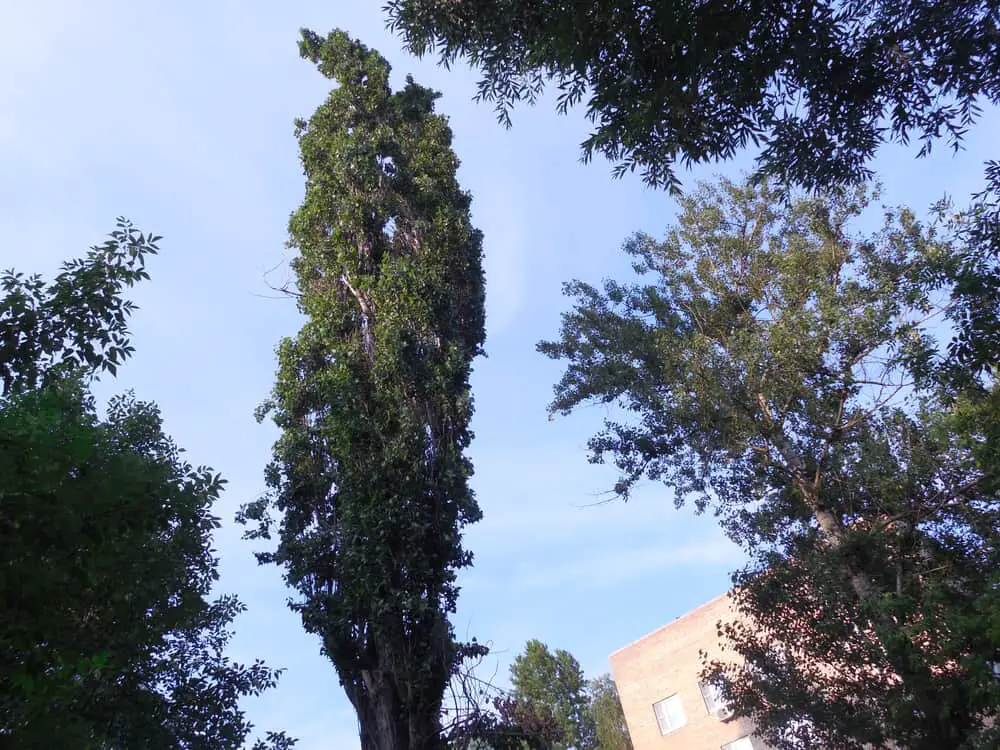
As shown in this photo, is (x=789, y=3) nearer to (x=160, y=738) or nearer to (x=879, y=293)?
(x=879, y=293)

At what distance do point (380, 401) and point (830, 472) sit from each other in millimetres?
9655

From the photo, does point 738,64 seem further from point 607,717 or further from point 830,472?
point 607,717

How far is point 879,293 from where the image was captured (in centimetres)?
1448

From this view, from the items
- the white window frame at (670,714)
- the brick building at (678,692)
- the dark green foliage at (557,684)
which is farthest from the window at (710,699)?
the dark green foliage at (557,684)

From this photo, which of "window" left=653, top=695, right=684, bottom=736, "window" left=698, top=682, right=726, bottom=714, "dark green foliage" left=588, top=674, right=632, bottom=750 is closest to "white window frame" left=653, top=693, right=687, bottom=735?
"window" left=653, top=695, right=684, bottom=736

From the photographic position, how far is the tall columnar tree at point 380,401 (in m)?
9.92

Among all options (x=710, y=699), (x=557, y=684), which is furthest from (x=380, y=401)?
(x=557, y=684)

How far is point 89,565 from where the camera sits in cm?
390

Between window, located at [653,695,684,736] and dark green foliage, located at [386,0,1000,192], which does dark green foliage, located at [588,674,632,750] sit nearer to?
window, located at [653,695,684,736]

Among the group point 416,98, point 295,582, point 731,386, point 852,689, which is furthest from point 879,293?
point 295,582

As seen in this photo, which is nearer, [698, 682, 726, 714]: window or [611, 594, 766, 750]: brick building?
[611, 594, 766, 750]: brick building

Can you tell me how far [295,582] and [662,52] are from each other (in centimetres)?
878

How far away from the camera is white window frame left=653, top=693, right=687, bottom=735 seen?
28109mm

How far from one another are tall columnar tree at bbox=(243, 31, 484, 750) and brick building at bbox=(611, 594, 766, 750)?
18.9 metres
